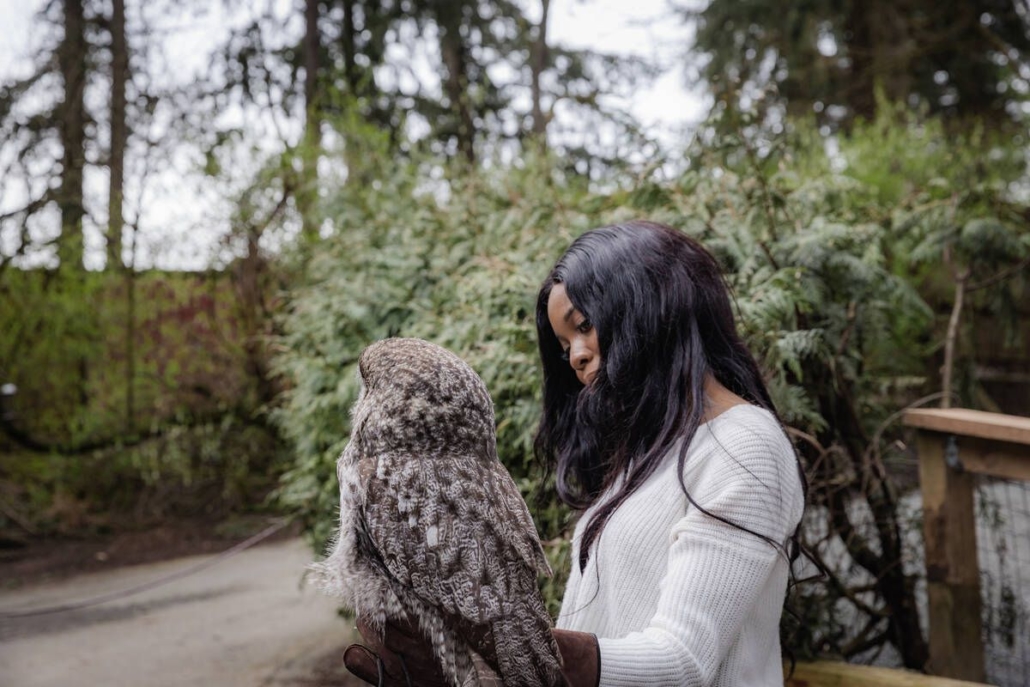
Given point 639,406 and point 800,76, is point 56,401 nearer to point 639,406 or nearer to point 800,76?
point 639,406

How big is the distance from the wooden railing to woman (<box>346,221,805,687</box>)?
1.61m

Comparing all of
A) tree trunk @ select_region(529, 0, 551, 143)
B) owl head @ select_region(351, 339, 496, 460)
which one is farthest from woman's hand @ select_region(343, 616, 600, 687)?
tree trunk @ select_region(529, 0, 551, 143)

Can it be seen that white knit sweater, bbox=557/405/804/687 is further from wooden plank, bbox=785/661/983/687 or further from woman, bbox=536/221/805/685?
wooden plank, bbox=785/661/983/687

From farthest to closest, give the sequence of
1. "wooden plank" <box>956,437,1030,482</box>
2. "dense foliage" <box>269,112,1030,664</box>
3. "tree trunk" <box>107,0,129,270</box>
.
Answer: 1. "tree trunk" <box>107,0,129,270</box>
2. "dense foliage" <box>269,112,1030,664</box>
3. "wooden plank" <box>956,437,1030,482</box>

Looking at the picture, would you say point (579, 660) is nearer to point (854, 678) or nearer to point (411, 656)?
point (411, 656)

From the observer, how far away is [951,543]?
121 inches

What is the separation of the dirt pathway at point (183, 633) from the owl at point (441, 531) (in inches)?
134

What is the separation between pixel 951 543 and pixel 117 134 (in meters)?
10.5

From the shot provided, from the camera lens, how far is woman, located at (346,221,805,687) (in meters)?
1.49

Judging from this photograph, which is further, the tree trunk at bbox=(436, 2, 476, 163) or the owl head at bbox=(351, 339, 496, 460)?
the tree trunk at bbox=(436, 2, 476, 163)

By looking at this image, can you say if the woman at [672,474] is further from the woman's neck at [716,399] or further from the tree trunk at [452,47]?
the tree trunk at [452,47]

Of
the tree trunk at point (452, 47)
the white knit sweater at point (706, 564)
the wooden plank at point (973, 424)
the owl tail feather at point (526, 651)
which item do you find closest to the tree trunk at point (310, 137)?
the tree trunk at point (452, 47)

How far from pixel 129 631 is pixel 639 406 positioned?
560 centimetres

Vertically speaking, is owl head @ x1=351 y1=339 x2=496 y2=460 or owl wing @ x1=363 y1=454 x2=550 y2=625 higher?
owl head @ x1=351 y1=339 x2=496 y2=460
